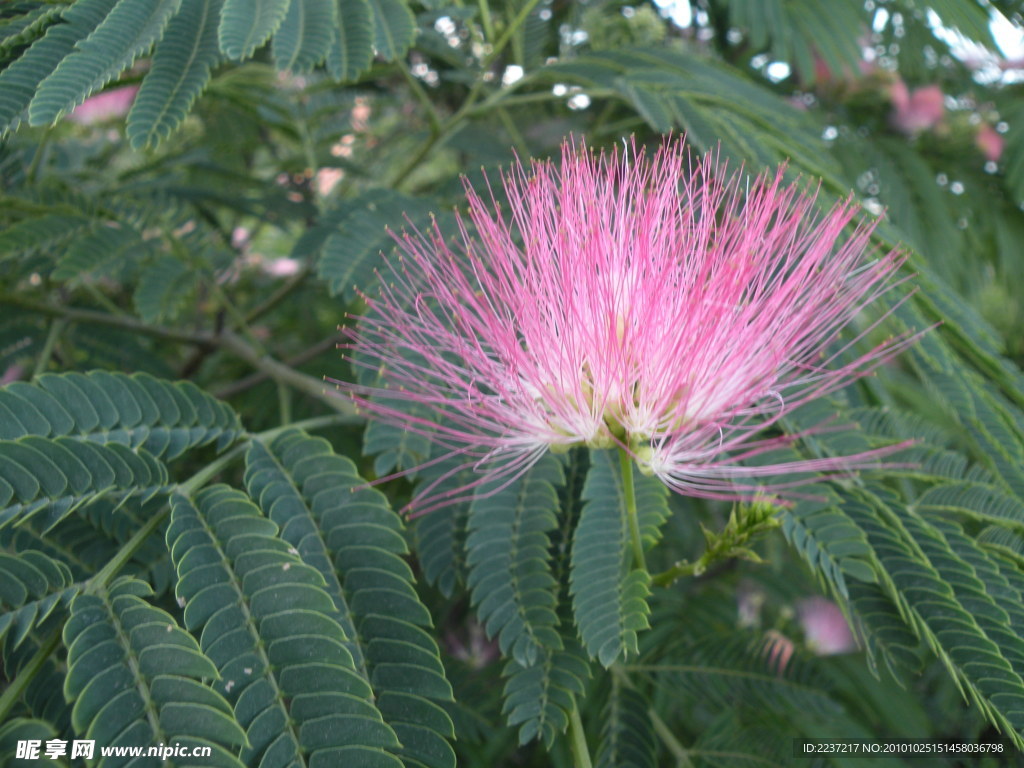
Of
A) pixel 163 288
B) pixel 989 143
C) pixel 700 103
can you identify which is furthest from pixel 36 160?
pixel 989 143

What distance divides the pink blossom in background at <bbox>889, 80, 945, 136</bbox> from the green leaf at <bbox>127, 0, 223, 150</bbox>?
2353 mm

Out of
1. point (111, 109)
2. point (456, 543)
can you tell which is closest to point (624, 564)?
point (456, 543)

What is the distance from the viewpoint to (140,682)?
74 centimetres

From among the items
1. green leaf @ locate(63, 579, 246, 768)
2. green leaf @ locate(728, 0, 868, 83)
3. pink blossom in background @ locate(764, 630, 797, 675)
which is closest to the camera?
green leaf @ locate(63, 579, 246, 768)

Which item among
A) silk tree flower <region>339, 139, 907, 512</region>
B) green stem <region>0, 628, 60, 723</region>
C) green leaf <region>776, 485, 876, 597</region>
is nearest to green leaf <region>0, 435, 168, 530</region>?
green stem <region>0, 628, 60, 723</region>

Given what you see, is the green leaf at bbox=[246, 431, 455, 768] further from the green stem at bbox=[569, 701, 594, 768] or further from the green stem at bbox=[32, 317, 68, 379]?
the green stem at bbox=[32, 317, 68, 379]

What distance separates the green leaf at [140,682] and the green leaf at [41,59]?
719 mm

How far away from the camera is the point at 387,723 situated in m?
0.83

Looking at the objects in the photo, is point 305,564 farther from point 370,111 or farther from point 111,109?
point 111,109

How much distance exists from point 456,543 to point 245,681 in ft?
1.52

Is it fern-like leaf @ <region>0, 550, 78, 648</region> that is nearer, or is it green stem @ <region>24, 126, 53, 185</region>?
fern-like leaf @ <region>0, 550, 78, 648</region>

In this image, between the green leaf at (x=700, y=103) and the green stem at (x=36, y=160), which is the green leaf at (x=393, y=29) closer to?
the green leaf at (x=700, y=103)

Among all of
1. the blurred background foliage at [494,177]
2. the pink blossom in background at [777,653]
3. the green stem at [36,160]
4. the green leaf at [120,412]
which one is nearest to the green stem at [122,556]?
the blurred background foliage at [494,177]

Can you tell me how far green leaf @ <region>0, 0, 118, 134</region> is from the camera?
104cm
